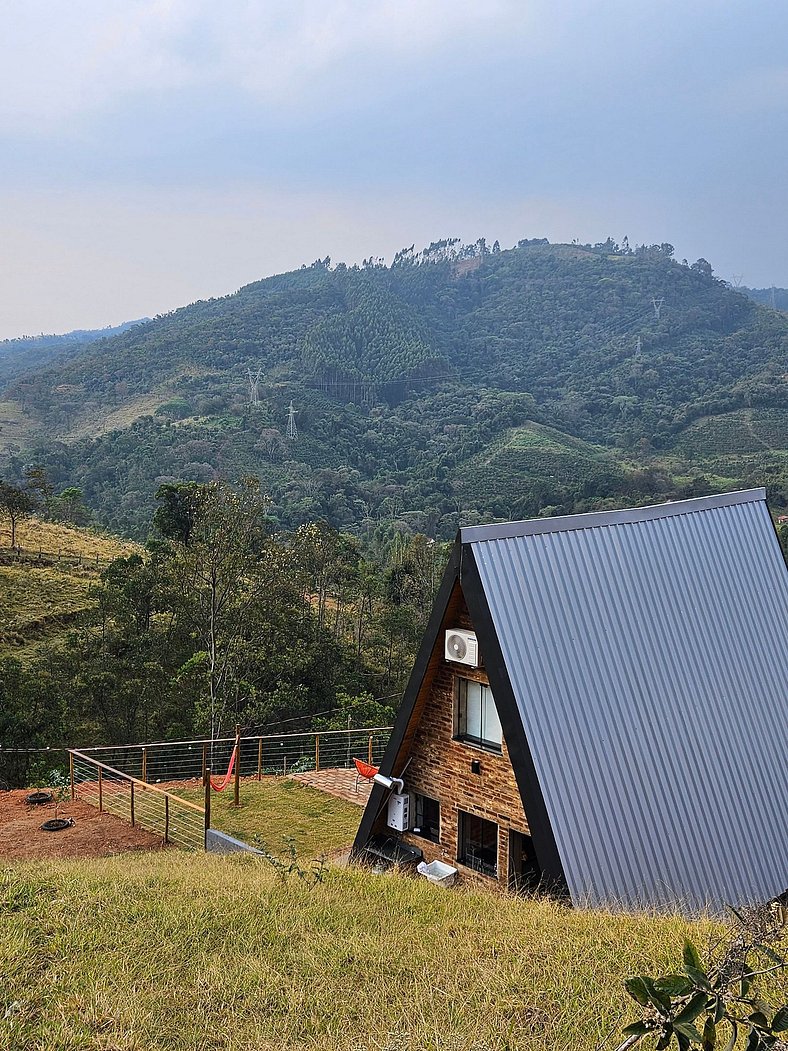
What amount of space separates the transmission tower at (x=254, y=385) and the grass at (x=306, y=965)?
96642mm

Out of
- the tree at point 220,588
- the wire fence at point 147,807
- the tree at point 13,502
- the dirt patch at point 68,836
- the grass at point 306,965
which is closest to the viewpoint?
the grass at point 306,965

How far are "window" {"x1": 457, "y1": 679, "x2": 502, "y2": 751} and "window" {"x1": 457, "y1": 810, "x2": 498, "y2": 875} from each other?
91 cm

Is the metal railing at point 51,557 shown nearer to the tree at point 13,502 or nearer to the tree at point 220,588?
the tree at point 13,502

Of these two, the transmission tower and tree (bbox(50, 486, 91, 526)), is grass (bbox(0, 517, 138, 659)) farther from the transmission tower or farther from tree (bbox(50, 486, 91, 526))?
the transmission tower

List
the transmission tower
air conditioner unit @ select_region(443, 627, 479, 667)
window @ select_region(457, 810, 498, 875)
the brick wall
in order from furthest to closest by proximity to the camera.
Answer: the transmission tower
window @ select_region(457, 810, 498, 875)
the brick wall
air conditioner unit @ select_region(443, 627, 479, 667)

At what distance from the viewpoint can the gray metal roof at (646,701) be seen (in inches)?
327

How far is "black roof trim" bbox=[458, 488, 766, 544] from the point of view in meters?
8.92

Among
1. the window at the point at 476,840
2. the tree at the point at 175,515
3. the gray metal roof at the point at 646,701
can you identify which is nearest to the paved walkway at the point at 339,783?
the window at the point at 476,840

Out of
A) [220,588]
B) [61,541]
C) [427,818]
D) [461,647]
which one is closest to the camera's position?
[461,647]

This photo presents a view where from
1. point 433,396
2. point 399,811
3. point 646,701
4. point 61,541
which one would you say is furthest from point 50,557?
point 433,396

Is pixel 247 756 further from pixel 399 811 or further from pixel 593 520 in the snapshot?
pixel 593 520

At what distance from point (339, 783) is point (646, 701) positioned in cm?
876

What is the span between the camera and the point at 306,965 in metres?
6.57

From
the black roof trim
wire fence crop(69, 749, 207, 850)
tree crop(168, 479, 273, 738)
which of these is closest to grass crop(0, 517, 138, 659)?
tree crop(168, 479, 273, 738)
